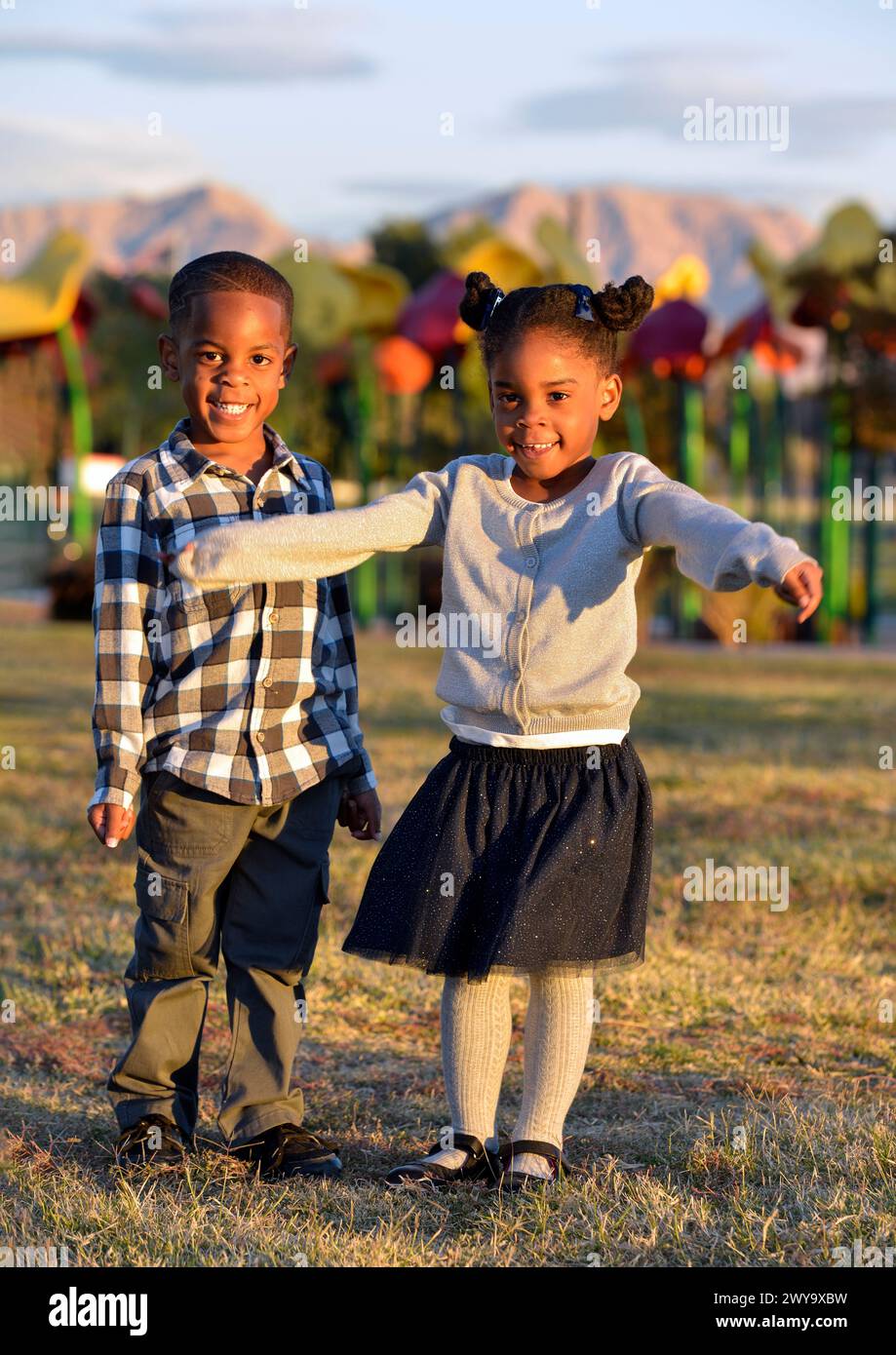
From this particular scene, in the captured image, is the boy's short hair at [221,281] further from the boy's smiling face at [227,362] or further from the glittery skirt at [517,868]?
the glittery skirt at [517,868]

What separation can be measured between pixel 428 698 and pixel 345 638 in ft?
25.8

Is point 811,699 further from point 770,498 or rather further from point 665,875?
point 770,498

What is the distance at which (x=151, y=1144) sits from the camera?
3.17m

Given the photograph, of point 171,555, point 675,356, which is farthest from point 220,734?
point 675,356

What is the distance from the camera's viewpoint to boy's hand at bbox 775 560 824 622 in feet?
7.81

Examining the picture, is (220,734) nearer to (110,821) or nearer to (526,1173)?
(110,821)

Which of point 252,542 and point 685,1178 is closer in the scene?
point 252,542

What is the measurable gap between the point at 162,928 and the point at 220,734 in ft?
1.30

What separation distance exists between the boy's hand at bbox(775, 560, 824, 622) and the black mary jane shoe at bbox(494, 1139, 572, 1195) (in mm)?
1198

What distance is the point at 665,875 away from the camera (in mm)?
5777

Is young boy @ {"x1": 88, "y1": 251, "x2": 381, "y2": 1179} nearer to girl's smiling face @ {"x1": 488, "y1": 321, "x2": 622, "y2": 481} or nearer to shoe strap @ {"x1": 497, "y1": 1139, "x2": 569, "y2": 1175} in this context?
shoe strap @ {"x1": 497, "y1": 1139, "x2": 569, "y2": 1175}

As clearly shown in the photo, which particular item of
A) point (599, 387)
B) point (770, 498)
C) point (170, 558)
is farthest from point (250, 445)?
point (770, 498)
